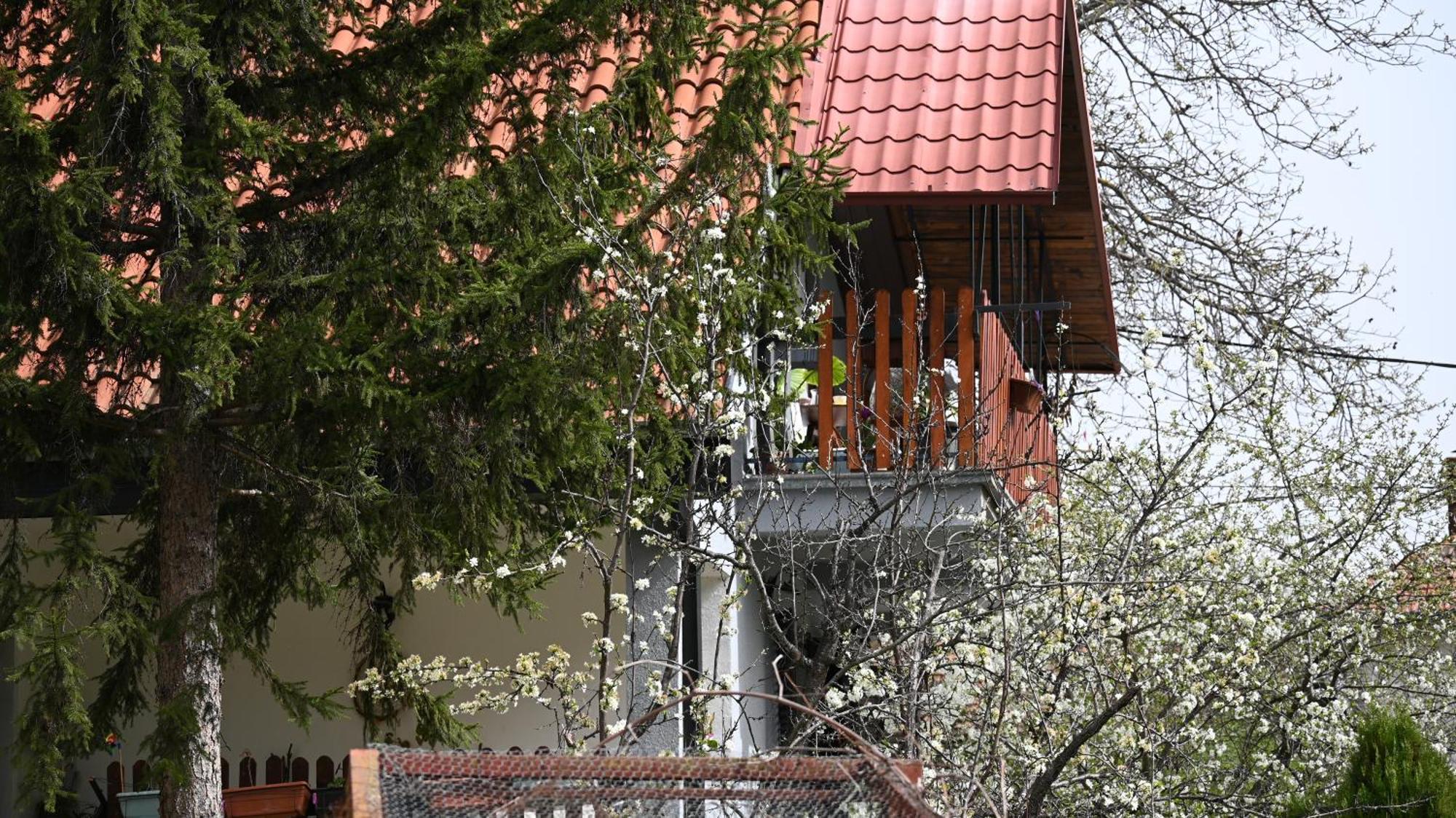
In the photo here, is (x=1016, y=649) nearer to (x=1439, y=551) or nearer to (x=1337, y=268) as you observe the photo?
(x=1439, y=551)

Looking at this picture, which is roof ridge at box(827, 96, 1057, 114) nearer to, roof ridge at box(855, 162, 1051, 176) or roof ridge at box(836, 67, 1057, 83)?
roof ridge at box(836, 67, 1057, 83)

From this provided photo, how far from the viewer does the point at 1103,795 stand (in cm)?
638

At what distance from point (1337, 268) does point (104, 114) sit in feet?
44.9

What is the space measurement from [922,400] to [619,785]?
4.38 m

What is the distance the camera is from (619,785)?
3328 millimetres

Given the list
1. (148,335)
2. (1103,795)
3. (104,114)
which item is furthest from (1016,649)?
(104,114)

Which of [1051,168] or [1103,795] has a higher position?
[1051,168]

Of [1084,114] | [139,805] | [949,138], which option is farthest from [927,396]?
[139,805]

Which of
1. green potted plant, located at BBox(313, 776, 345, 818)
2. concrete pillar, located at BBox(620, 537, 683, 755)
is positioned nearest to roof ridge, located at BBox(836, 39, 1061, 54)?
concrete pillar, located at BBox(620, 537, 683, 755)

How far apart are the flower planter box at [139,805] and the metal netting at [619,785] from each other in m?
6.48

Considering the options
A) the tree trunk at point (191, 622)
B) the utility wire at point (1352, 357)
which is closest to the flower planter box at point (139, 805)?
the tree trunk at point (191, 622)

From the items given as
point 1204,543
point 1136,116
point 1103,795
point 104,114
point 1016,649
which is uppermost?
point 1136,116

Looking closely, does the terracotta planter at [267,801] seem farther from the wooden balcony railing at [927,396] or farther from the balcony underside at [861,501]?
the wooden balcony railing at [927,396]

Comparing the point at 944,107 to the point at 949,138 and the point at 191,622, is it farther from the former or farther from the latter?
the point at 191,622
